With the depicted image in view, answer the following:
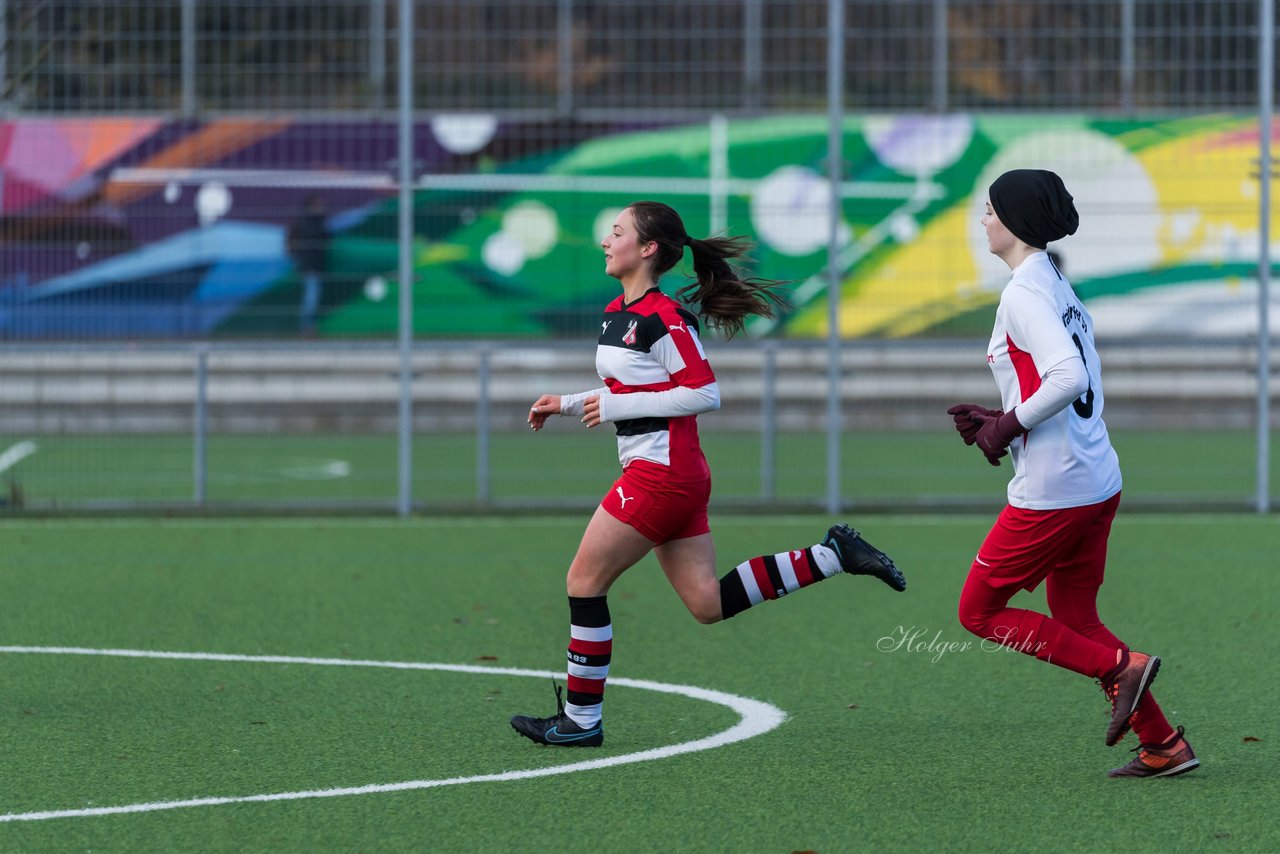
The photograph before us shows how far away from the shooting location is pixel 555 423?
18.0m

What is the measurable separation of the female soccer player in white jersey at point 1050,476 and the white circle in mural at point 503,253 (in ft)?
27.8

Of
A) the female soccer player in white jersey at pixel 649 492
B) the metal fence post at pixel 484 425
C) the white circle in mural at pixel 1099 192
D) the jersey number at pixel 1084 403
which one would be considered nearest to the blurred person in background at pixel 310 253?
the metal fence post at pixel 484 425

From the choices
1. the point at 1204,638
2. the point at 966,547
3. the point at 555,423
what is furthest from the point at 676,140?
the point at 1204,638

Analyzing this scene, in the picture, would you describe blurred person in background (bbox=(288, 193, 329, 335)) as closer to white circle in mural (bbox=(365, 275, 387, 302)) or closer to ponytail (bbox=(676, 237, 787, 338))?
white circle in mural (bbox=(365, 275, 387, 302))

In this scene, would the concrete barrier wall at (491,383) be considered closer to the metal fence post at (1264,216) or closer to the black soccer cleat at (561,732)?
the metal fence post at (1264,216)

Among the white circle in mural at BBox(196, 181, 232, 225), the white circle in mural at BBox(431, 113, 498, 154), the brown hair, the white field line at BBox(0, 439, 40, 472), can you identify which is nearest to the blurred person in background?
the white circle in mural at BBox(196, 181, 232, 225)

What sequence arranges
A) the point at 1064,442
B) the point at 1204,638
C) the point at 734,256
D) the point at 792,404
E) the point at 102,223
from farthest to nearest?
the point at 792,404 → the point at 102,223 → the point at 1204,638 → the point at 734,256 → the point at 1064,442

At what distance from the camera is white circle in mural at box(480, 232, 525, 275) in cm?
1428

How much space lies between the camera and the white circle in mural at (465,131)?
55.0 ft

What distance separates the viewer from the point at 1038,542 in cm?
579

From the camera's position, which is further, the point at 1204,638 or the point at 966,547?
the point at 966,547

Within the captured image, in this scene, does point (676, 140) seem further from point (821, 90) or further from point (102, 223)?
point (102, 223)

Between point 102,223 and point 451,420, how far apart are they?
3.19m

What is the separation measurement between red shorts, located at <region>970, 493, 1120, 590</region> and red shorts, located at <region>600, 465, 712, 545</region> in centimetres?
96
